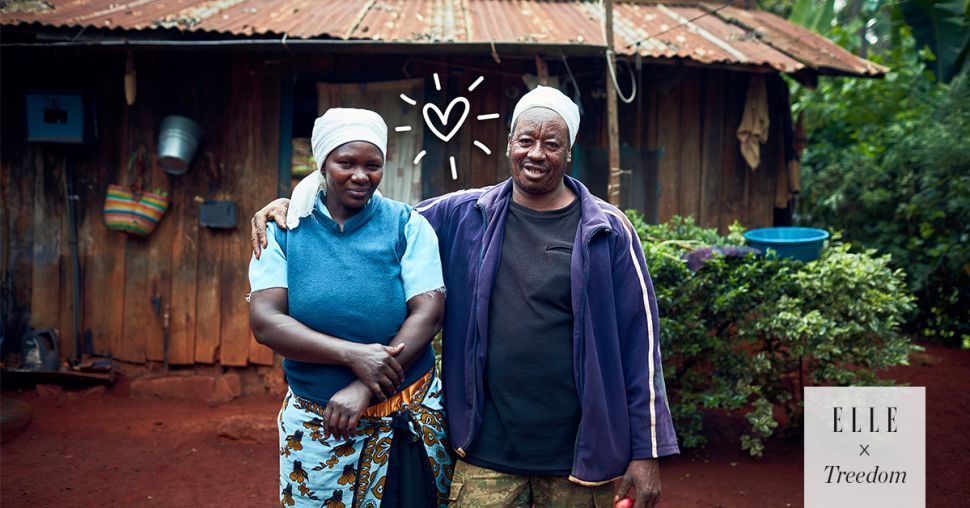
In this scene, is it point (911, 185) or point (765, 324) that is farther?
point (911, 185)

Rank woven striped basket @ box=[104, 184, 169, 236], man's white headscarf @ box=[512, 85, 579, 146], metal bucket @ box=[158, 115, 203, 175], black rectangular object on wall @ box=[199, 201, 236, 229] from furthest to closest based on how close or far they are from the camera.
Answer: black rectangular object on wall @ box=[199, 201, 236, 229]
woven striped basket @ box=[104, 184, 169, 236]
metal bucket @ box=[158, 115, 203, 175]
man's white headscarf @ box=[512, 85, 579, 146]

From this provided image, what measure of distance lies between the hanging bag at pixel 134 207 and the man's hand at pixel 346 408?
497 centimetres

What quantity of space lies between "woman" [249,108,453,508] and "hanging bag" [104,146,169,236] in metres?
4.73

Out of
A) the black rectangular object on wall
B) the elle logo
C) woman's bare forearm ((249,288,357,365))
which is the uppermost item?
the black rectangular object on wall

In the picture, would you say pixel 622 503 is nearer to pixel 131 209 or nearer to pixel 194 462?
pixel 194 462

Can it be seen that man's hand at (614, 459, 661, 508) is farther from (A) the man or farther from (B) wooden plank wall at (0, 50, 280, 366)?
(B) wooden plank wall at (0, 50, 280, 366)

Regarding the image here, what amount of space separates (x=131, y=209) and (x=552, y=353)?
Answer: 5294mm

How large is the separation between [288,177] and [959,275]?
21.7ft

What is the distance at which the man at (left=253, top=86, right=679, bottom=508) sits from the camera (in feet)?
8.11

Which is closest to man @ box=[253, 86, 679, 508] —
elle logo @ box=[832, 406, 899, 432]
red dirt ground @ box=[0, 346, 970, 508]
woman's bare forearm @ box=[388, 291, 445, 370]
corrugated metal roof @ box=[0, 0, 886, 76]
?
woman's bare forearm @ box=[388, 291, 445, 370]

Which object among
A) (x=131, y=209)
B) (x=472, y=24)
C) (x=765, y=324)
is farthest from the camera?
(x=131, y=209)

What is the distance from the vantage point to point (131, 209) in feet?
21.9

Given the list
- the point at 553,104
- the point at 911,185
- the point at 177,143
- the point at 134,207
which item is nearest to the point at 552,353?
the point at 553,104

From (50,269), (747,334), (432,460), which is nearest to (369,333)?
(432,460)
